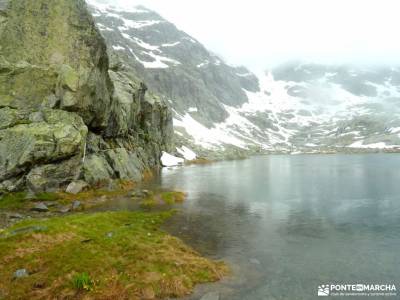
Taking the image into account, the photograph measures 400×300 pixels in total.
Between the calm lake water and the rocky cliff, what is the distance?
1762 centimetres

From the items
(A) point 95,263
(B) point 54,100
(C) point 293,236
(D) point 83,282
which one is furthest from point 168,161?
(D) point 83,282

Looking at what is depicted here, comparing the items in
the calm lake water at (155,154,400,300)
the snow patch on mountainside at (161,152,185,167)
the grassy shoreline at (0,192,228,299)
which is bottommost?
the calm lake water at (155,154,400,300)

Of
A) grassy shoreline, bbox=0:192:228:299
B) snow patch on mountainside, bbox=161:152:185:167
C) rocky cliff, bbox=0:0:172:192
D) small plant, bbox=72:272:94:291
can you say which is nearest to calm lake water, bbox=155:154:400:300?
grassy shoreline, bbox=0:192:228:299

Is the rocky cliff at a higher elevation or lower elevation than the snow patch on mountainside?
higher

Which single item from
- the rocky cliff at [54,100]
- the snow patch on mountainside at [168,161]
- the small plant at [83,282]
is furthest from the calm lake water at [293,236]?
the snow patch on mountainside at [168,161]

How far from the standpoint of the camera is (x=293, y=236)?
100 ft

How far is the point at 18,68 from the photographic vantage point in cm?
4900

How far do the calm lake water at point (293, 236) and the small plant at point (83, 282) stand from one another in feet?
19.2

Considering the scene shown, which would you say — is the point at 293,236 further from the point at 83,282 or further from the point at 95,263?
the point at 83,282

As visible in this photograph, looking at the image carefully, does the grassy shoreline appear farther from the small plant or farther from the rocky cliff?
the rocky cliff

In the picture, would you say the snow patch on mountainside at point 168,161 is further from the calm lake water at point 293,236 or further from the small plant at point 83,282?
Answer: the small plant at point 83,282

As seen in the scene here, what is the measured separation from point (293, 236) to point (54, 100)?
38.7 metres

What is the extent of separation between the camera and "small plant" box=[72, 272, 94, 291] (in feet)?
59.7

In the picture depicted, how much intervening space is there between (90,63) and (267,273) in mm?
47835
